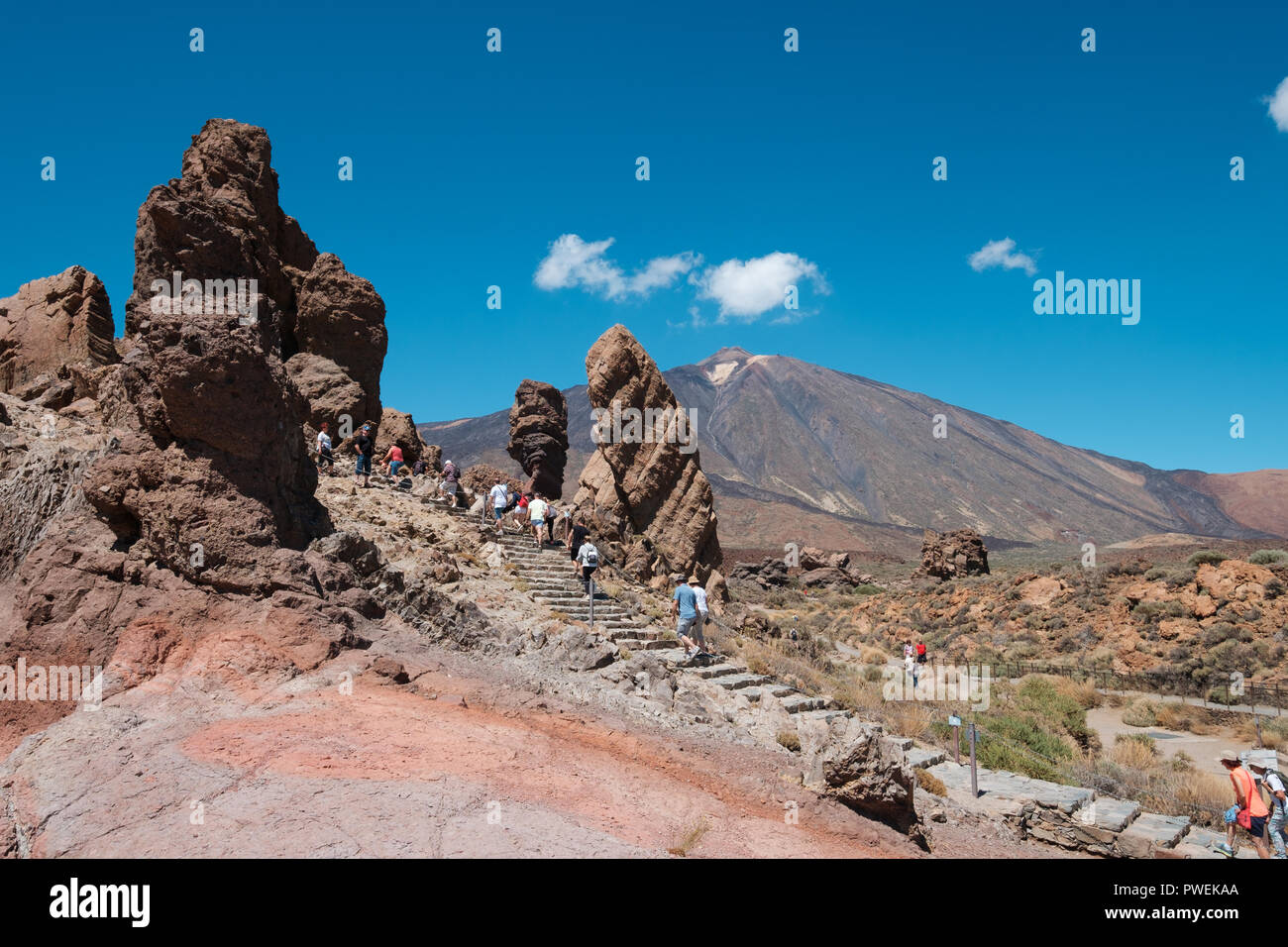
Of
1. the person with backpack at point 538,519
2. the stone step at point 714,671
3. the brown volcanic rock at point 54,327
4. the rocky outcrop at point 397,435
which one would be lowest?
the stone step at point 714,671

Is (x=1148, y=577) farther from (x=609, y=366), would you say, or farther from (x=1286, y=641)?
(x=609, y=366)

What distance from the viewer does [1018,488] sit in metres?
158

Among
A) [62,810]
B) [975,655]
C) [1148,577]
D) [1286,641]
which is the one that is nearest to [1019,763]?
[62,810]

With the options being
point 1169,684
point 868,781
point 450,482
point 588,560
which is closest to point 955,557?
point 1169,684

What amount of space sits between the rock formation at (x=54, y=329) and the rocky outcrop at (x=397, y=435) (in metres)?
7.31

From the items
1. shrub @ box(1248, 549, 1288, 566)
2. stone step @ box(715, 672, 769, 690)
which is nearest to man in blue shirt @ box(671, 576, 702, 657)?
stone step @ box(715, 672, 769, 690)

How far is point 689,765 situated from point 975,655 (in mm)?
22177

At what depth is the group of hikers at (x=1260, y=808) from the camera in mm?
7031

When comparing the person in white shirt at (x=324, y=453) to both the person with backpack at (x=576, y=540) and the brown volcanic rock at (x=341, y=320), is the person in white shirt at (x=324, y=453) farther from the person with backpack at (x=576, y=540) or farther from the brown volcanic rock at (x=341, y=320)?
the person with backpack at (x=576, y=540)

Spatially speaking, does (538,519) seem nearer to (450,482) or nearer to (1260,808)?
(450,482)

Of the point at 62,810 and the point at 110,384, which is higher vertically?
the point at 110,384

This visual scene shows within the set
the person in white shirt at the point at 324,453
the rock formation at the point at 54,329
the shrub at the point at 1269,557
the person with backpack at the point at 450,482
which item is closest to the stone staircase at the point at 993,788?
the person with backpack at the point at 450,482
